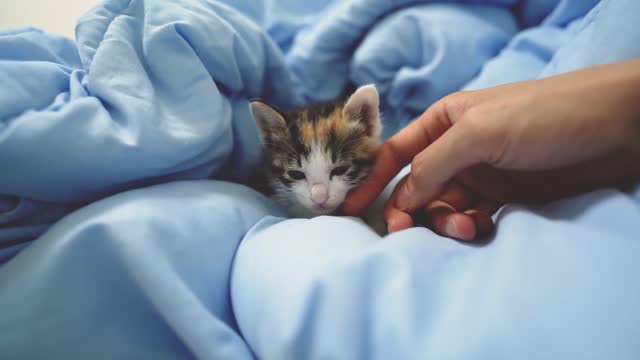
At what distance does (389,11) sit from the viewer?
3.53 feet

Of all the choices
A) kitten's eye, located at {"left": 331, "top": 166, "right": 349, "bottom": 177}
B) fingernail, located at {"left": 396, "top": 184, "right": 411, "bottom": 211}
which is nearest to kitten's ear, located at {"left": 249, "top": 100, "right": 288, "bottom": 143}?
kitten's eye, located at {"left": 331, "top": 166, "right": 349, "bottom": 177}

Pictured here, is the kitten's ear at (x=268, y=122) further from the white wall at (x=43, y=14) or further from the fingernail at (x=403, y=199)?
the white wall at (x=43, y=14)

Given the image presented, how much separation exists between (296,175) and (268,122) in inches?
5.2

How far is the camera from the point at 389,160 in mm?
747

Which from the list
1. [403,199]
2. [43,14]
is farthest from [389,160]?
[43,14]

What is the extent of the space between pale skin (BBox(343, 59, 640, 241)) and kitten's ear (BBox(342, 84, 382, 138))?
0.16 metres

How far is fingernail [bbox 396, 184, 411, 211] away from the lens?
2.12 feet

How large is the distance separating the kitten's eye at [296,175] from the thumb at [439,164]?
255 millimetres

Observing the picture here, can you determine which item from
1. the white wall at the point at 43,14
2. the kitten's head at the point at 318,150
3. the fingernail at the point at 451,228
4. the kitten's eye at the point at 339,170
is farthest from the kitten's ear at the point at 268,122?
the white wall at the point at 43,14

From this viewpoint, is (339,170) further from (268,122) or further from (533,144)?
(533,144)

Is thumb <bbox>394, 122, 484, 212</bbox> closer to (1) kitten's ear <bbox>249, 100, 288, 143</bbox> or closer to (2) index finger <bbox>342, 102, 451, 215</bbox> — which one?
(2) index finger <bbox>342, 102, 451, 215</bbox>

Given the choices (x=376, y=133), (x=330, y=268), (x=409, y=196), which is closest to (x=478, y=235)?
(x=409, y=196)

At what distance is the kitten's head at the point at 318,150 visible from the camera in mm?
797

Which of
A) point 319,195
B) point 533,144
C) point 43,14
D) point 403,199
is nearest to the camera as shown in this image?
point 533,144
